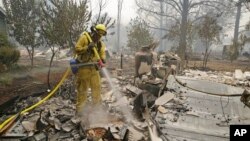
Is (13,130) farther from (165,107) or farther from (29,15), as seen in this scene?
(29,15)

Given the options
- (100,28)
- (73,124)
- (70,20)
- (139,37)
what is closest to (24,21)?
(139,37)

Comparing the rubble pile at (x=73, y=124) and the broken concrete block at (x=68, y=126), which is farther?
the broken concrete block at (x=68, y=126)

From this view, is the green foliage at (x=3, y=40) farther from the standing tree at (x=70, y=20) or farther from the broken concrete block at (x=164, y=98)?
the broken concrete block at (x=164, y=98)

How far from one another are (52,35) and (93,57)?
4625mm

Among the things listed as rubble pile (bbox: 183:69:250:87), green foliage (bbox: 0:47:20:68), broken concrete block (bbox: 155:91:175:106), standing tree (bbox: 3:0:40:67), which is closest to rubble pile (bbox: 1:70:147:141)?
broken concrete block (bbox: 155:91:175:106)

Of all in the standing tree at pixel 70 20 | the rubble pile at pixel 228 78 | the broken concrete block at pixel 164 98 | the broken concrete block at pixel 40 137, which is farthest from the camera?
the rubble pile at pixel 228 78

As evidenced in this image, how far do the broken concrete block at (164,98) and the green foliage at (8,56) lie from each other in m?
10.3

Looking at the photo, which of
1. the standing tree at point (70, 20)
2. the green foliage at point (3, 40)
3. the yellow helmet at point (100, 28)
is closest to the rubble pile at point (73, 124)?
Result: the yellow helmet at point (100, 28)

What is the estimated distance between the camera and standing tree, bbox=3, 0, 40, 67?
55.6ft

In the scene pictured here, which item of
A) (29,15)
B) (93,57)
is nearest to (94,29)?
(93,57)

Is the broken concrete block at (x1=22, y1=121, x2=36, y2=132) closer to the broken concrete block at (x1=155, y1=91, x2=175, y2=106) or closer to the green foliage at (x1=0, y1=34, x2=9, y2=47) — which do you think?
the broken concrete block at (x1=155, y1=91, x2=175, y2=106)

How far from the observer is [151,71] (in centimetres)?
1097

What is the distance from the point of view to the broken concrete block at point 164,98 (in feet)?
23.5

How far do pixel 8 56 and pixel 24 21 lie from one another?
129 inches
